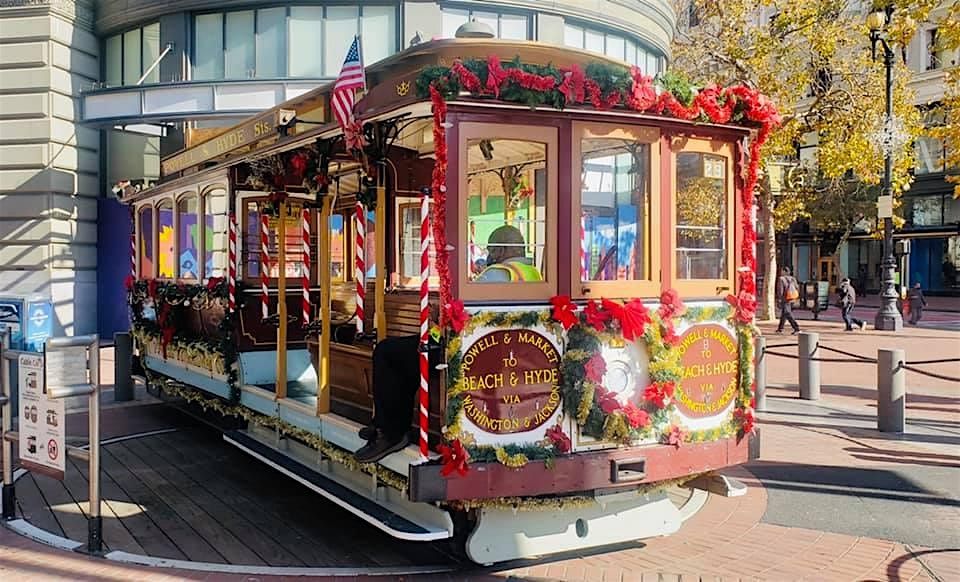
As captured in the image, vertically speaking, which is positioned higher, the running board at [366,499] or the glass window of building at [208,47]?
the glass window of building at [208,47]

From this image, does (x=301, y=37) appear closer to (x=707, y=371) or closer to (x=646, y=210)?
(x=646, y=210)

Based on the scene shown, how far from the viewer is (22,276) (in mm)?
18109

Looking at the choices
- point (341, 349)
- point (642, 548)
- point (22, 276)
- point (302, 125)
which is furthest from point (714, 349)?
point (22, 276)

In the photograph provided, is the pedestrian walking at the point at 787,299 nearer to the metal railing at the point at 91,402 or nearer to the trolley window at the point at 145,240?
the trolley window at the point at 145,240

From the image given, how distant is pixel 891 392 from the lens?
29.7ft

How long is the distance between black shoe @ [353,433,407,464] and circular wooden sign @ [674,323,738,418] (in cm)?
174

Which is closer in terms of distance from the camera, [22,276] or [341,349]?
[341,349]

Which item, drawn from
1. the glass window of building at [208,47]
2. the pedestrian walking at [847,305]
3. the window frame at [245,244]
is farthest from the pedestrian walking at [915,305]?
the window frame at [245,244]

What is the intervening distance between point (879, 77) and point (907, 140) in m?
1.69

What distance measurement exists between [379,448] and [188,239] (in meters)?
5.26

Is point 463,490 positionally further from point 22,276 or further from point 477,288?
point 22,276

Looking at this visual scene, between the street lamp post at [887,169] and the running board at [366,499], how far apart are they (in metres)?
17.9

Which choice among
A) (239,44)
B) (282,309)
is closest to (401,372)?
(282,309)

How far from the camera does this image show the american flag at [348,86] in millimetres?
5391
